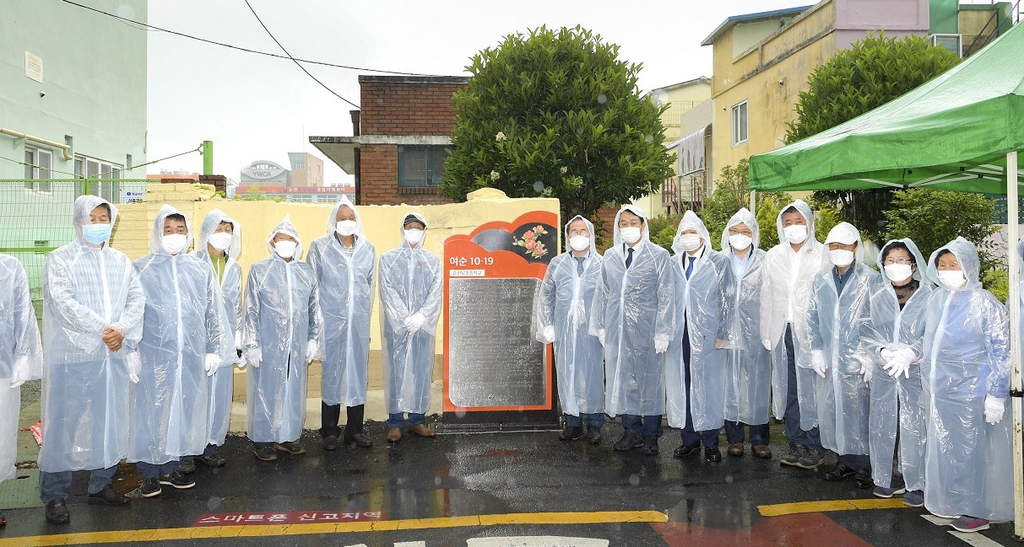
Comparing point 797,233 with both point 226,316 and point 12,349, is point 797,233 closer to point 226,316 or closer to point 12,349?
point 226,316

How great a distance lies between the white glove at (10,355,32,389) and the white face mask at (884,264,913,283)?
16.1 ft

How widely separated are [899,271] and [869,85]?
201 inches

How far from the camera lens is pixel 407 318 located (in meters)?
5.55

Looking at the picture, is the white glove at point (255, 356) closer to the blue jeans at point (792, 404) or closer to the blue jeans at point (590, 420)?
the blue jeans at point (590, 420)

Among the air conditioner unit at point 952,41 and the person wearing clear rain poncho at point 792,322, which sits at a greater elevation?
the air conditioner unit at point 952,41

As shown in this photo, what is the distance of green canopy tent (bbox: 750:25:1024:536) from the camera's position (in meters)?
3.70

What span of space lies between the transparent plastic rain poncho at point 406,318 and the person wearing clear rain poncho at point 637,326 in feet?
4.37

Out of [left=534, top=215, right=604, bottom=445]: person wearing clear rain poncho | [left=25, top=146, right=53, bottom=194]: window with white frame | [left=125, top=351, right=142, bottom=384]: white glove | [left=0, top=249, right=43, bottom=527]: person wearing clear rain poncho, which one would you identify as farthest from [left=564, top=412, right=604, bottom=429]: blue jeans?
[left=25, top=146, right=53, bottom=194]: window with white frame

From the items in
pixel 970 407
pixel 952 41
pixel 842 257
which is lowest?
pixel 970 407

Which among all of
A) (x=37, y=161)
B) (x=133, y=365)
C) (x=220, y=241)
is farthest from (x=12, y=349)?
(x=37, y=161)

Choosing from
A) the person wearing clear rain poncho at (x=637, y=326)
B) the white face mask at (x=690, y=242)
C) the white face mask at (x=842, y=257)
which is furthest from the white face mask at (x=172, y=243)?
the white face mask at (x=842, y=257)

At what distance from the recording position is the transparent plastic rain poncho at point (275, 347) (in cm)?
512

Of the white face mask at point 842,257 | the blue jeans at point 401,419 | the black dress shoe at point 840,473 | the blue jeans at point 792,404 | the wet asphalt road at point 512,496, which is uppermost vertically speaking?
the white face mask at point 842,257

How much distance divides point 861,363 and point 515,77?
5.01 meters
